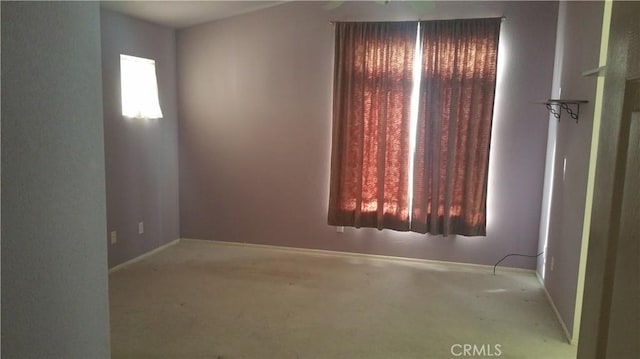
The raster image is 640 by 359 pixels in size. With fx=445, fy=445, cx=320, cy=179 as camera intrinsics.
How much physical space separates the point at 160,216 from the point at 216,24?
2.08 metres

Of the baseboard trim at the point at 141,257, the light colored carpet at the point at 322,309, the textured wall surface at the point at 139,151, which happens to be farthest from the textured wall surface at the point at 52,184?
the baseboard trim at the point at 141,257

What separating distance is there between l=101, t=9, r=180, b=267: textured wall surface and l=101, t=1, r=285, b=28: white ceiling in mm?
119

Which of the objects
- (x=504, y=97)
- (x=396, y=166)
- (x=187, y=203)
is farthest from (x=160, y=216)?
(x=504, y=97)

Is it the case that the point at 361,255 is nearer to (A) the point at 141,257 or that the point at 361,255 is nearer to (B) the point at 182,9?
(A) the point at 141,257

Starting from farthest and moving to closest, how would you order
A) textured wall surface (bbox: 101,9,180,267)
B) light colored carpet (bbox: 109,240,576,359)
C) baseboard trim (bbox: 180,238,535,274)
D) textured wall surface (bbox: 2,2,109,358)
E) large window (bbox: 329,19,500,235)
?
1. baseboard trim (bbox: 180,238,535,274)
2. large window (bbox: 329,19,500,235)
3. textured wall surface (bbox: 101,9,180,267)
4. light colored carpet (bbox: 109,240,576,359)
5. textured wall surface (bbox: 2,2,109,358)

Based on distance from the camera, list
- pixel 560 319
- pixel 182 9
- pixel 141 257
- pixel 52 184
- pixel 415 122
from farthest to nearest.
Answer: pixel 141 257 → pixel 415 122 → pixel 182 9 → pixel 560 319 → pixel 52 184

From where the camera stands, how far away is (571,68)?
3.18 metres

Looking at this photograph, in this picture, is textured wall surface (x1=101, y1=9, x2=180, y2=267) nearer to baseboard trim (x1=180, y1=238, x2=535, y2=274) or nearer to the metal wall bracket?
baseboard trim (x1=180, y1=238, x2=535, y2=274)

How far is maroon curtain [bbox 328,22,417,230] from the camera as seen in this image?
4.11m

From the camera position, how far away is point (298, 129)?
454cm

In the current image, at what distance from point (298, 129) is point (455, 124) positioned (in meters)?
1.53

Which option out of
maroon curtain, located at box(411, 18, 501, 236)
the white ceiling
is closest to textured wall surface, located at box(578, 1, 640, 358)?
maroon curtain, located at box(411, 18, 501, 236)

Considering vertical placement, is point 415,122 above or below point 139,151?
above

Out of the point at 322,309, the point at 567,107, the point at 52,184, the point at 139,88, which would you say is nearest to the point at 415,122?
the point at 567,107
